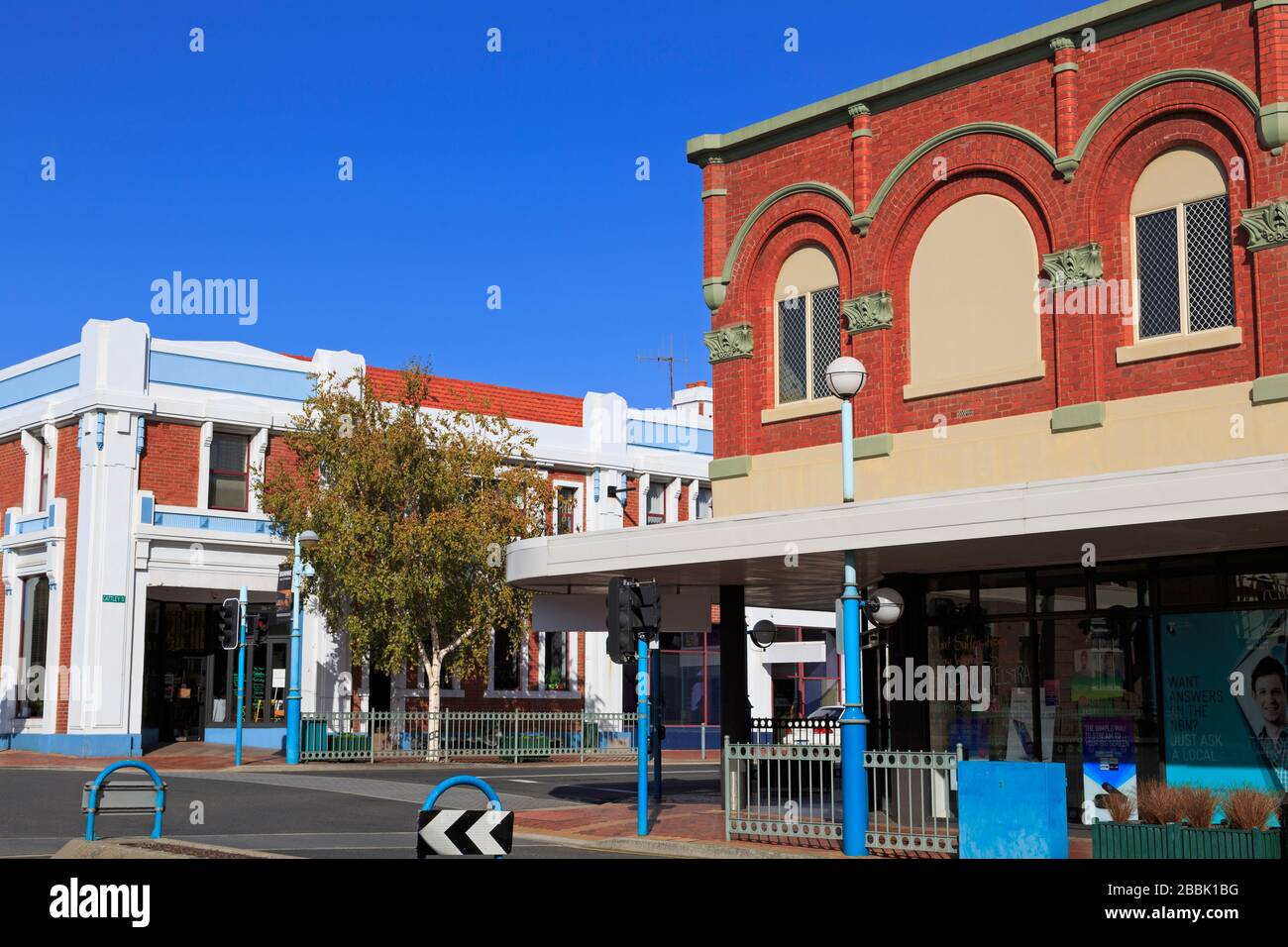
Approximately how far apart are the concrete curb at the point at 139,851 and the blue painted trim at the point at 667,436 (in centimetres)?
3179

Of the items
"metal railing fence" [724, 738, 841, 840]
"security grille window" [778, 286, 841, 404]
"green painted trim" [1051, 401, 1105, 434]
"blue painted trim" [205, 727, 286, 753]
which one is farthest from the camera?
"blue painted trim" [205, 727, 286, 753]

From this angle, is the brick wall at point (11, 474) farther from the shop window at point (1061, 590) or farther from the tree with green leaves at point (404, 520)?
the shop window at point (1061, 590)

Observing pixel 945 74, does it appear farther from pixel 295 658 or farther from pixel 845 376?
pixel 295 658

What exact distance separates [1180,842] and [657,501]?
115ft

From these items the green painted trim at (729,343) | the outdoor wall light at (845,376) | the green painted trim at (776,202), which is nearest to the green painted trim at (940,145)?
the green painted trim at (776,202)

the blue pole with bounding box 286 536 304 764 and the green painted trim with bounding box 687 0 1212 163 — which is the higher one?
the green painted trim with bounding box 687 0 1212 163

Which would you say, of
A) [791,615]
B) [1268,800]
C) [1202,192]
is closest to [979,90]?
[1202,192]

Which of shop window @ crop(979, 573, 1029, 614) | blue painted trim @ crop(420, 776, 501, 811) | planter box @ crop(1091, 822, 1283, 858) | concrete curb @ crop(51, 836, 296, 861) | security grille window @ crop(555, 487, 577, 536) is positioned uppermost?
security grille window @ crop(555, 487, 577, 536)

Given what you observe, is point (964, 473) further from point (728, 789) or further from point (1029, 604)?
point (728, 789)

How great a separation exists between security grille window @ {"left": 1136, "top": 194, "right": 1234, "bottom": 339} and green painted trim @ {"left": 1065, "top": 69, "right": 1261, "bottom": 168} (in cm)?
105

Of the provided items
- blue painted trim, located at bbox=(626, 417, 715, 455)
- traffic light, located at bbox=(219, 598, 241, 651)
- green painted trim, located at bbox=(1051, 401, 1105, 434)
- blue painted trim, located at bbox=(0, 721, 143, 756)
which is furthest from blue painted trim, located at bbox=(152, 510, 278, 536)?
green painted trim, located at bbox=(1051, 401, 1105, 434)

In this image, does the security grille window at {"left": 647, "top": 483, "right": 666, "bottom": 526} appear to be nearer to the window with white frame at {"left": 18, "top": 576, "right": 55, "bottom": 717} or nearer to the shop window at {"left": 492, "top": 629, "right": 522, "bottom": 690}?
the shop window at {"left": 492, "top": 629, "right": 522, "bottom": 690}

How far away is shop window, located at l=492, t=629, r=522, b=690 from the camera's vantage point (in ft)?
137
